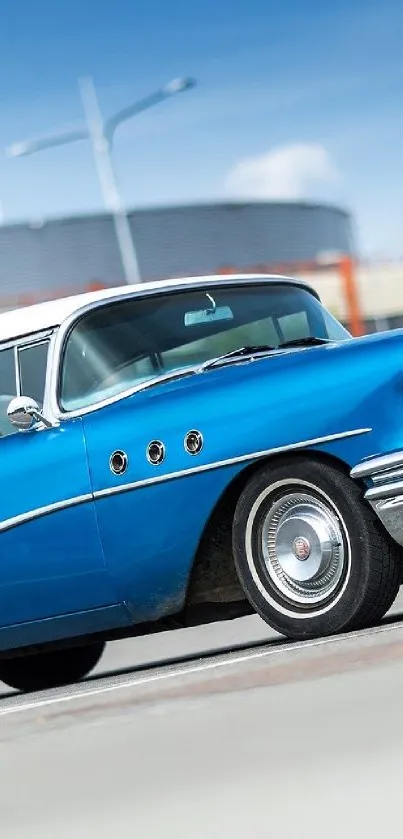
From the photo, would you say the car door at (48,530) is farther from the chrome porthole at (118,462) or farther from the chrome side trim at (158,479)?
the chrome porthole at (118,462)

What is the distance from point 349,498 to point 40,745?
134 cm

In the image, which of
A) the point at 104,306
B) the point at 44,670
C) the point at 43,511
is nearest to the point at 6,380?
the point at 104,306

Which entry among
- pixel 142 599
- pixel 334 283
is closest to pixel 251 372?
pixel 142 599

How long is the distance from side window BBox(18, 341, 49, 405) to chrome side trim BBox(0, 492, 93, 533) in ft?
1.74

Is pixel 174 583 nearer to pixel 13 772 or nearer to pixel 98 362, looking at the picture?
pixel 98 362

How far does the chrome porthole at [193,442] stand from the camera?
17.1ft

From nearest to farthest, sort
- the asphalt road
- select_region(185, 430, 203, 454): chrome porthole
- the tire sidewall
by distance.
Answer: the asphalt road, the tire sidewall, select_region(185, 430, 203, 454): chrome porthole

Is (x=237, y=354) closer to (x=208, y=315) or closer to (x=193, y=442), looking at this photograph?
(x=208, y=315)

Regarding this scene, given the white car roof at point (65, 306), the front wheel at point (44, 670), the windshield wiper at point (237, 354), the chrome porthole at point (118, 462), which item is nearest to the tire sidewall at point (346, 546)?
the chrome porthole at point (118, 462)

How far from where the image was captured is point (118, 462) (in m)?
5.49

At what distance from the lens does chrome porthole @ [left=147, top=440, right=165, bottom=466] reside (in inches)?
211

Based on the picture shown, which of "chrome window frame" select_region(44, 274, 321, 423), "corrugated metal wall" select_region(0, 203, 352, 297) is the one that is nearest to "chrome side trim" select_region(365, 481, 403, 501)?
"chrome window frame" select_region(44, 274, 321, 423)

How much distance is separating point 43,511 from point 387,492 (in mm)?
1537

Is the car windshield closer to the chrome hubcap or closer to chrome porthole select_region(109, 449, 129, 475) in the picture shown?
chrome porthole select_region(109, 449, 129, 475)
